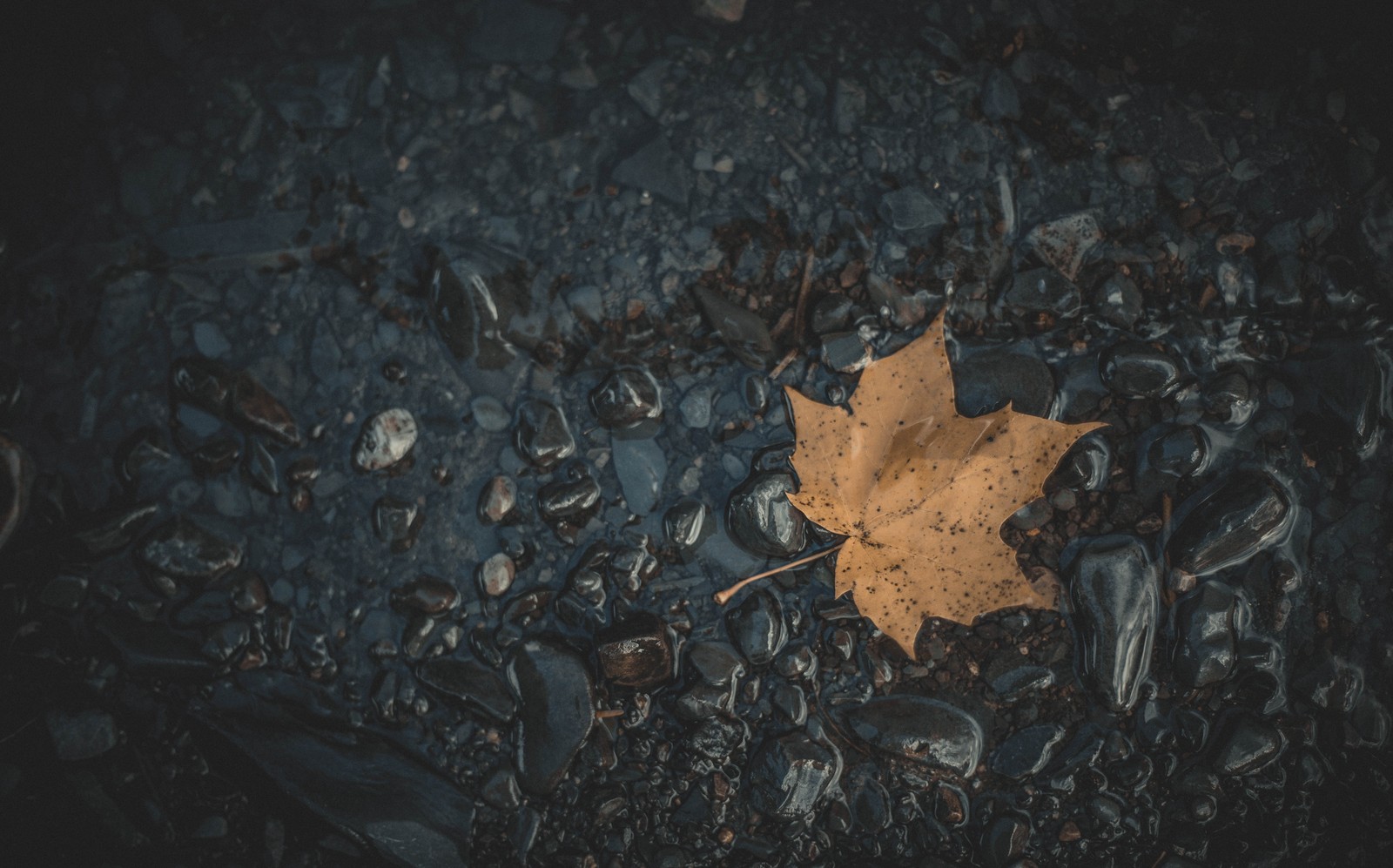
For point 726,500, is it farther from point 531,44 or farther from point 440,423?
point 531,44

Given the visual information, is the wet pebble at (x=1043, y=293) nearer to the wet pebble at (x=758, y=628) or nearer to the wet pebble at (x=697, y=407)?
the wet pebble at (x=697, y=407)

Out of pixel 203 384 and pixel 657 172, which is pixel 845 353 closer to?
pixel 657 172

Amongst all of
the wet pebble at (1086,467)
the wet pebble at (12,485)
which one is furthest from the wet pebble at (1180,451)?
the wet pebble at (12,485)

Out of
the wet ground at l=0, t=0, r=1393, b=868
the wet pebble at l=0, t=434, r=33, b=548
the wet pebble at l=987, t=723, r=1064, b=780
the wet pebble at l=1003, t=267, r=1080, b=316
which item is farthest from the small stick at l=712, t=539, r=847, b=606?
the wet pebble at l=0, t=434, r=33, b=548

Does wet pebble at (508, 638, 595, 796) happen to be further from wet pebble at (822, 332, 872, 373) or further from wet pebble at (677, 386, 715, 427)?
wet pebble at (822, 332, 872, 373)

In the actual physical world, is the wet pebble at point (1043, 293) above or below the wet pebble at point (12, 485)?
above

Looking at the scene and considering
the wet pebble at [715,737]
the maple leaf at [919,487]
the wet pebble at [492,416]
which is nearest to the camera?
the maple leaf at [919,487]
